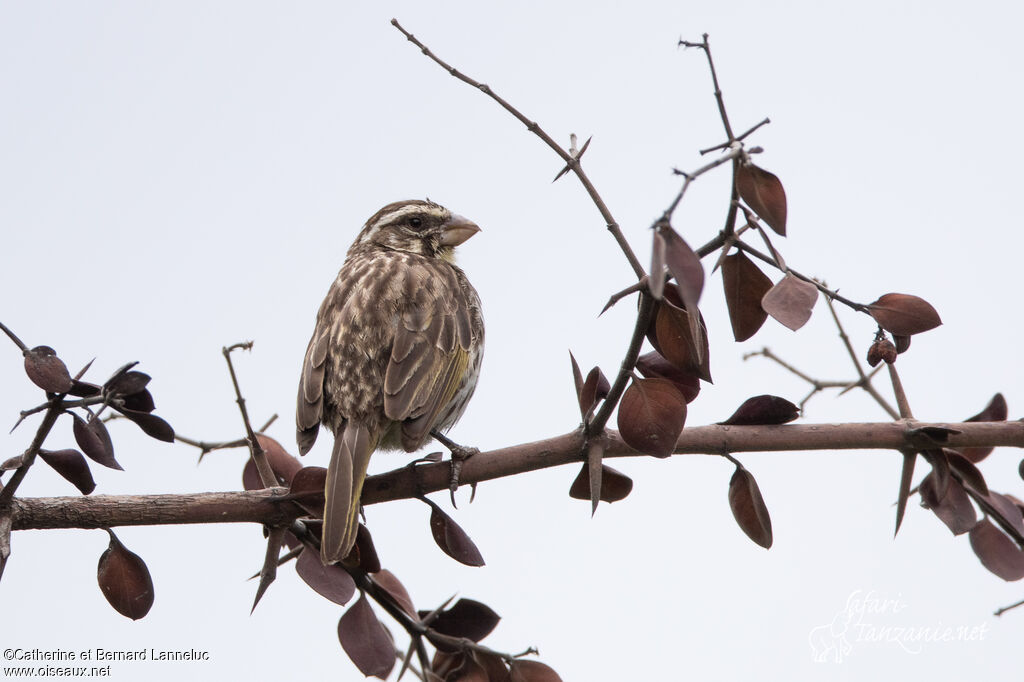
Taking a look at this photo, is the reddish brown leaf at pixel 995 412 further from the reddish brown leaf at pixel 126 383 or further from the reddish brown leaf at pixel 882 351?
the reddish brown leaf at pixel 126 383

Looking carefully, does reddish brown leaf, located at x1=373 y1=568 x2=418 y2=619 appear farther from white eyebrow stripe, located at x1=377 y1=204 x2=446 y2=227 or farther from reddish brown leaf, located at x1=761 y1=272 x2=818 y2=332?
white eyebrow stripe, located at x1=377 y1=204 x2=446 y2=227

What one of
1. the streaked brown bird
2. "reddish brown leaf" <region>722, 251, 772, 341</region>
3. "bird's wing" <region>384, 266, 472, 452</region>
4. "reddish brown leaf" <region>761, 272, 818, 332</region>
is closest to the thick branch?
the streaked brown bird

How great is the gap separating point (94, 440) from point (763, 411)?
5.76 ft

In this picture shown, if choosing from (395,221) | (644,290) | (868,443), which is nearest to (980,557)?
(868,443)

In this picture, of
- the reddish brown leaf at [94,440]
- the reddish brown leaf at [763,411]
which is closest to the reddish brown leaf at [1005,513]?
the reddish brown leaf at [763,411]

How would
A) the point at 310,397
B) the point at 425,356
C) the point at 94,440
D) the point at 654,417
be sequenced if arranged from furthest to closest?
the point at 425,356 → the point at 310,397 → the point at 94,440 → the point at 654,417

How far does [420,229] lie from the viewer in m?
6.11

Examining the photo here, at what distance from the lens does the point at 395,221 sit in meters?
6.18

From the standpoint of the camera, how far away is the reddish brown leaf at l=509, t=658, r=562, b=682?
9.41 feet

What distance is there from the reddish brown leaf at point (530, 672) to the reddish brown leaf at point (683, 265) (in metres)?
1.37

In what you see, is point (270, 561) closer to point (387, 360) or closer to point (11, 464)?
point (11, 464)

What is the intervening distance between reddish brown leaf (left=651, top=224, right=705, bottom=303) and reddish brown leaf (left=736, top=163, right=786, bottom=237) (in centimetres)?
40

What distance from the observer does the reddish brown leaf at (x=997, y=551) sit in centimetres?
323

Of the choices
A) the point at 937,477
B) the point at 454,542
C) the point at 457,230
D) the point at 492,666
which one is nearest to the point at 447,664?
the point at 492,666
